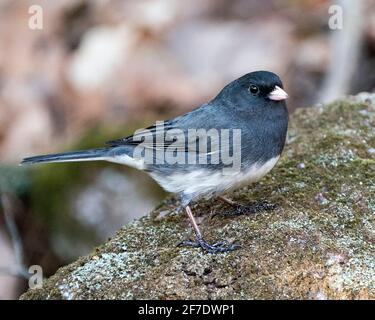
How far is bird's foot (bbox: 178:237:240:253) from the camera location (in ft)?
7.04

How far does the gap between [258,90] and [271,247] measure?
788 mm

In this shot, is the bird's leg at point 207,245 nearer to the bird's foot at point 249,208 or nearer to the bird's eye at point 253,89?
the bird's foot at point 249,208

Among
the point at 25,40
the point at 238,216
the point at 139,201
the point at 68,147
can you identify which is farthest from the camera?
the point at 25,40

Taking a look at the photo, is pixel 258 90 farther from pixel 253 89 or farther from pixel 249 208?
pixel 249 208

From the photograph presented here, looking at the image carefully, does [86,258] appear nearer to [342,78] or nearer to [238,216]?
[238,216]

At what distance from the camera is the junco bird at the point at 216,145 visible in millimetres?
2477

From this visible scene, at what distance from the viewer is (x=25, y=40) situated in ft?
18.9

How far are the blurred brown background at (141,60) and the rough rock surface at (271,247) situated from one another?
78.4 inches

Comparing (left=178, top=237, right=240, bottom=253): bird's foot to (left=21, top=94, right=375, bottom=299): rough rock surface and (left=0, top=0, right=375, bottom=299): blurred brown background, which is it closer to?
(left=21, top=94, right=375, bottom=299): rough rock surface

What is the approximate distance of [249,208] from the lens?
2.48 metres

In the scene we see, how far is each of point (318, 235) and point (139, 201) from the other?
1.92m

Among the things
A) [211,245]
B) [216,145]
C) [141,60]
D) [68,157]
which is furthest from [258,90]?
[141,60]

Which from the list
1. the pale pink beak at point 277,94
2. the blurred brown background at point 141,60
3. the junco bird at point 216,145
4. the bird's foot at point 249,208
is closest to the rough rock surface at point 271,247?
the bird's foot at point 249,208

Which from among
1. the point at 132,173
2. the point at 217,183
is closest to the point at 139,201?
the point at 132,173
